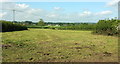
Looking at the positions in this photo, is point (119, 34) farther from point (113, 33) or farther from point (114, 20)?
point (114, 20)

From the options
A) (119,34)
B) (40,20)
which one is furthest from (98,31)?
(40,20)

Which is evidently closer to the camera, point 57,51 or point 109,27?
point 57,51

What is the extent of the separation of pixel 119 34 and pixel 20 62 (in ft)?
60.1

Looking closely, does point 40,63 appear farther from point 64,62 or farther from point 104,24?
point 104,24

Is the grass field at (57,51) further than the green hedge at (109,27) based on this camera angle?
No

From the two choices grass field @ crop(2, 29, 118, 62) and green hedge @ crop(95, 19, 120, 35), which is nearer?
grass field @ crop(2, 29, 118, 62)

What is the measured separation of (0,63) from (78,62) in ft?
8.12

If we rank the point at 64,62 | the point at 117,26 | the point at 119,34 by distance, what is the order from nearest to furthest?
the point at 64,62 → the point at 119,34 → the point at 117,26

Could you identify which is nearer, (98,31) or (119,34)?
(119,34)

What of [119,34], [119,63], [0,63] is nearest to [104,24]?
[119,34]

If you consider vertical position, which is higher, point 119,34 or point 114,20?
point 114,20

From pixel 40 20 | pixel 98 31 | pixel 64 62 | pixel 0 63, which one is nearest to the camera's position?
pixel 0 63

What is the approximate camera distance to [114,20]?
85.7ft

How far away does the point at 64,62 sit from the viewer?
578 cm
